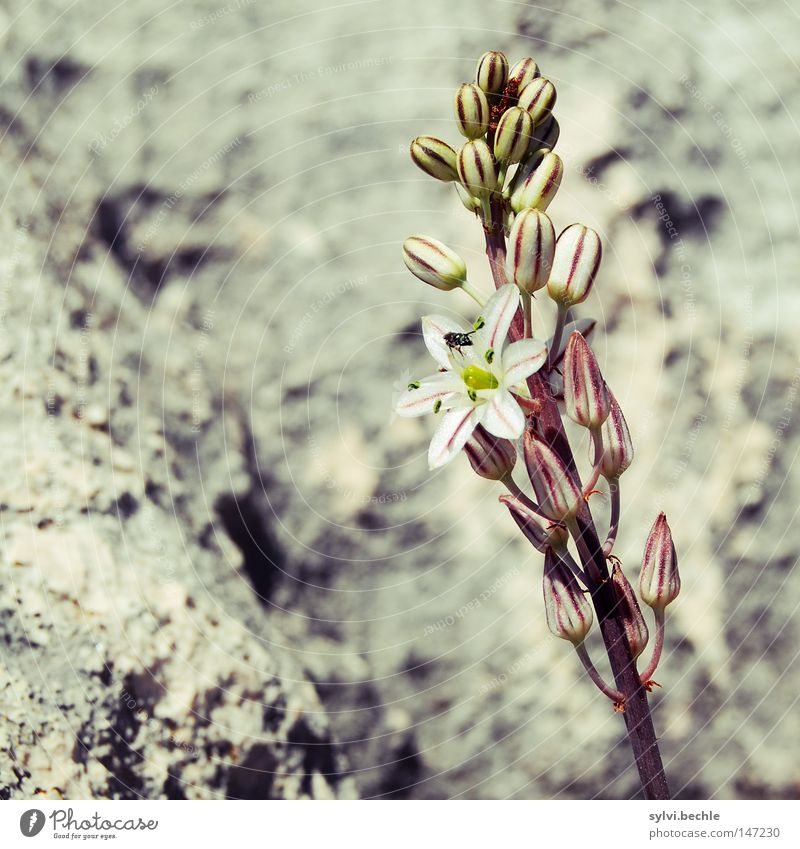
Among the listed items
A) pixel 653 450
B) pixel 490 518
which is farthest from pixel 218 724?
pixel 653 450

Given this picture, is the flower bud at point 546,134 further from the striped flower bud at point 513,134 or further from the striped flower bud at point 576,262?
the striped flower bud at point 576,262

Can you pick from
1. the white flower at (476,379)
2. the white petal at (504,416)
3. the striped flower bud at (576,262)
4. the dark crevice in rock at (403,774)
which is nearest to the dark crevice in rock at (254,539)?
the dark crevice in rock at (403,774)

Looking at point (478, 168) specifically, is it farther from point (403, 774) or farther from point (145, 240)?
point (403, 774)

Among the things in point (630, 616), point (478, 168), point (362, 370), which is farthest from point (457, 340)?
point (362, 370)

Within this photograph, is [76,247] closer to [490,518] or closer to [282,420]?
[282,420]

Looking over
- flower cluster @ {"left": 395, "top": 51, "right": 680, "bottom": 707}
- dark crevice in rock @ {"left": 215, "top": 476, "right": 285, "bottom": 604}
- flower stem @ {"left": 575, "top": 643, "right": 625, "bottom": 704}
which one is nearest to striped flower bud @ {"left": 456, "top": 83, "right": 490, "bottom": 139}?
flower cluster @ {"left": 395, "top": 51, "right": 680, "bottom": 707}

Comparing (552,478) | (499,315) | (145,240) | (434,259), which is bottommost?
(552,478)

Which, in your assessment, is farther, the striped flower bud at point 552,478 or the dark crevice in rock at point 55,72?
the dark crevice in rock at point 55,72
